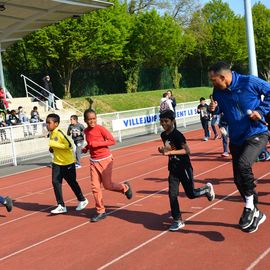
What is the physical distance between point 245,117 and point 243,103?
0.18 m

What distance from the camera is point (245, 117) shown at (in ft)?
18.5

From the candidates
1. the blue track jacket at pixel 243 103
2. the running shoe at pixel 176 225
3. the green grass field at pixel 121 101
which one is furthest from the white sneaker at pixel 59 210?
the green grass field at pixel 121 101

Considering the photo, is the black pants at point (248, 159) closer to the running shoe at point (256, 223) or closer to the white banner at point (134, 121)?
the running shoe at point (256, 223)

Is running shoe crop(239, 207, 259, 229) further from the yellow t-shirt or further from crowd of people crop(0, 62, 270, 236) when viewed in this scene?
the yellow t-shirt

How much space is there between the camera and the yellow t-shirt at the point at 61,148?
7.95 meters

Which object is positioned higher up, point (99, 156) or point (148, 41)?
point (148, 41)

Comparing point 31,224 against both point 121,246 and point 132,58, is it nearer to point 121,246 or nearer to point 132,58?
point 121,246

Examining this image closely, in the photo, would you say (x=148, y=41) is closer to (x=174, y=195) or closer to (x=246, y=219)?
(x=174, y=195)

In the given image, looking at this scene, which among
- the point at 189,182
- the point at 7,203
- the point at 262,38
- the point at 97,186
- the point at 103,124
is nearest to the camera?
the point at 189,182

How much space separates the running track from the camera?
5258 millimetres

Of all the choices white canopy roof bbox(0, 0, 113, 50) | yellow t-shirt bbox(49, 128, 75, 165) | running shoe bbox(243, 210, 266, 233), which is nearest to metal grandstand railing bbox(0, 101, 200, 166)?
white canopy roof bbox(0, 0, 113, 50)

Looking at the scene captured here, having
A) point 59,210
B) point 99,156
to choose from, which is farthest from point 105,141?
point 59,210

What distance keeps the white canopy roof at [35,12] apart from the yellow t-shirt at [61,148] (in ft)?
53.5

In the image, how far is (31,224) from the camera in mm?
7625
